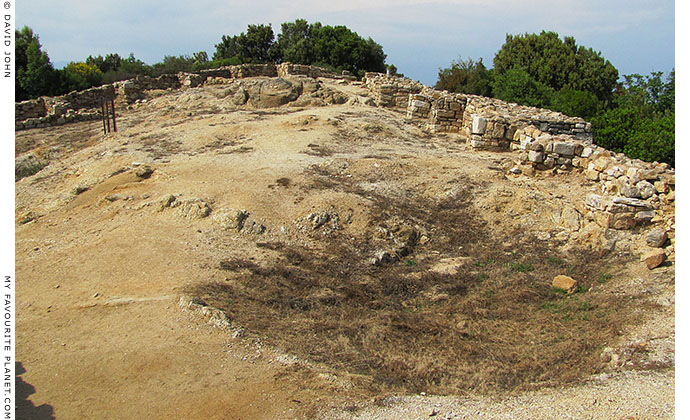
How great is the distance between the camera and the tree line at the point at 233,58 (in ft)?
91.9

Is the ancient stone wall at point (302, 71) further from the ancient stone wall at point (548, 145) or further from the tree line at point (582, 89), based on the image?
the tree line at point (582, 89)

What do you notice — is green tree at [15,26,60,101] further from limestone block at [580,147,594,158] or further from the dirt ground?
limestone block at [580,147,594,158]

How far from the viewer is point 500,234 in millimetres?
10414

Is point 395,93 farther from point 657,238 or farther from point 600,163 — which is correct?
point 657,238

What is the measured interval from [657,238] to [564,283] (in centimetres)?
174

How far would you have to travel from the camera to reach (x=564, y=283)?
8234 millimetres

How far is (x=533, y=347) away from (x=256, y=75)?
79.1ft

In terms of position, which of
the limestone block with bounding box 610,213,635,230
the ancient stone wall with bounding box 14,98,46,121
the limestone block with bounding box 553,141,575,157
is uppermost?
the ancient stone wall with bounding box 14,98,46,121

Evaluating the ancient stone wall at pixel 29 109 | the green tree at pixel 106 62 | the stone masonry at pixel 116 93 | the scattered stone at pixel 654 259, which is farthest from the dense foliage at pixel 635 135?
the green tree at pixel 106 62

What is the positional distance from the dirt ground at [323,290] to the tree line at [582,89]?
5587 millimetres

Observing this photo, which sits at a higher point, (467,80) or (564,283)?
(467,80)

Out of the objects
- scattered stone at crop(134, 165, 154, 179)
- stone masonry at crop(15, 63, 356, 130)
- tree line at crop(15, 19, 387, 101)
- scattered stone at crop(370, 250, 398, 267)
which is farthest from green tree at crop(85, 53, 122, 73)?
scattered stone at crop(370, 250, 398, 267)

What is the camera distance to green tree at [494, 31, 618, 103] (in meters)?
33.1

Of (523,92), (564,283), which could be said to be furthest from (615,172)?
(523,92)
